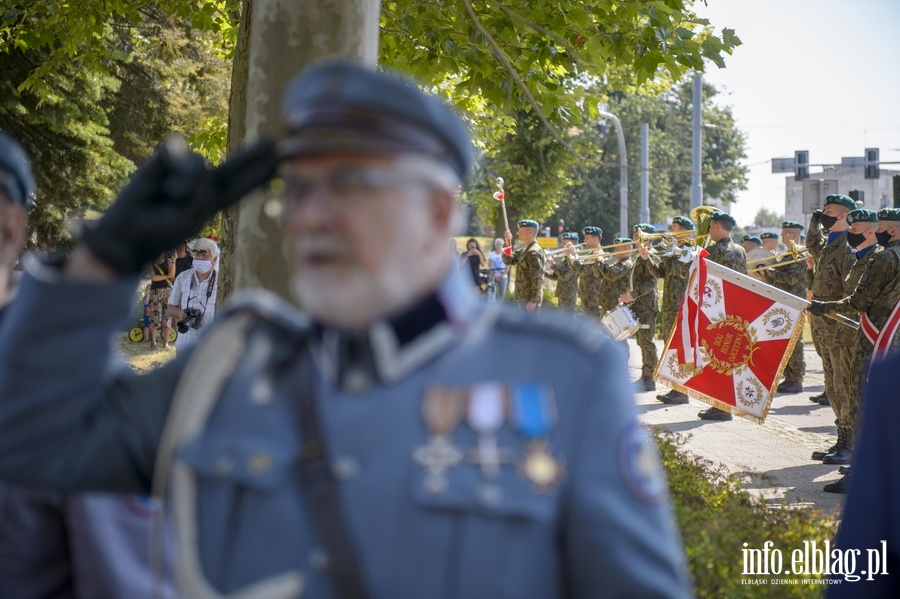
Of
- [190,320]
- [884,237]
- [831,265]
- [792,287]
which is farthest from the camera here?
[792,287]

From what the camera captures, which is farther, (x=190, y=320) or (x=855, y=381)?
(x=190, y=320)

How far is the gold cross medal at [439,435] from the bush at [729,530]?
2.86m

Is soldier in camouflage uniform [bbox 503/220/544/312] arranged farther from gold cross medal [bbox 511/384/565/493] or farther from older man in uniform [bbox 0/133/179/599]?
gold cross medal [bbox 511/384/565/493]

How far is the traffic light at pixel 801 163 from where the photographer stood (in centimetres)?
2859

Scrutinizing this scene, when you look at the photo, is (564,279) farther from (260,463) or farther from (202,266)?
(260,463)

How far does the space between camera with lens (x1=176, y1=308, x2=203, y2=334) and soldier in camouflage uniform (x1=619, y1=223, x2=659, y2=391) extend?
6507 millimetres

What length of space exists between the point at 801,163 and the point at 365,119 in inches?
1127

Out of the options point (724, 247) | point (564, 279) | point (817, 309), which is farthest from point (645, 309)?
point (817, 309)

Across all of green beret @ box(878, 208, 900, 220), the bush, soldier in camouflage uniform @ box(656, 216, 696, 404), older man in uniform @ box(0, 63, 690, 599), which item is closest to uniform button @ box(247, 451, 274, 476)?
older man in uniform @ box(0, 63, 690, 599)

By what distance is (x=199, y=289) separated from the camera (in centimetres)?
1201

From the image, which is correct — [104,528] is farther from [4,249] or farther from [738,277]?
[738,277]

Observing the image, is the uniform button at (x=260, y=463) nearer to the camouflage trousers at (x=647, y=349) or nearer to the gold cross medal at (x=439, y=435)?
the gold cross medal at (x=439, y=435)

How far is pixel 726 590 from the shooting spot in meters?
4.27

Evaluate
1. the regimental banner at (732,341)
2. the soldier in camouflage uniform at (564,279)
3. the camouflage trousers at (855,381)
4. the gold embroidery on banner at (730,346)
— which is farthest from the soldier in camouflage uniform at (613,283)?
the camouflage trousers at (855,381)
